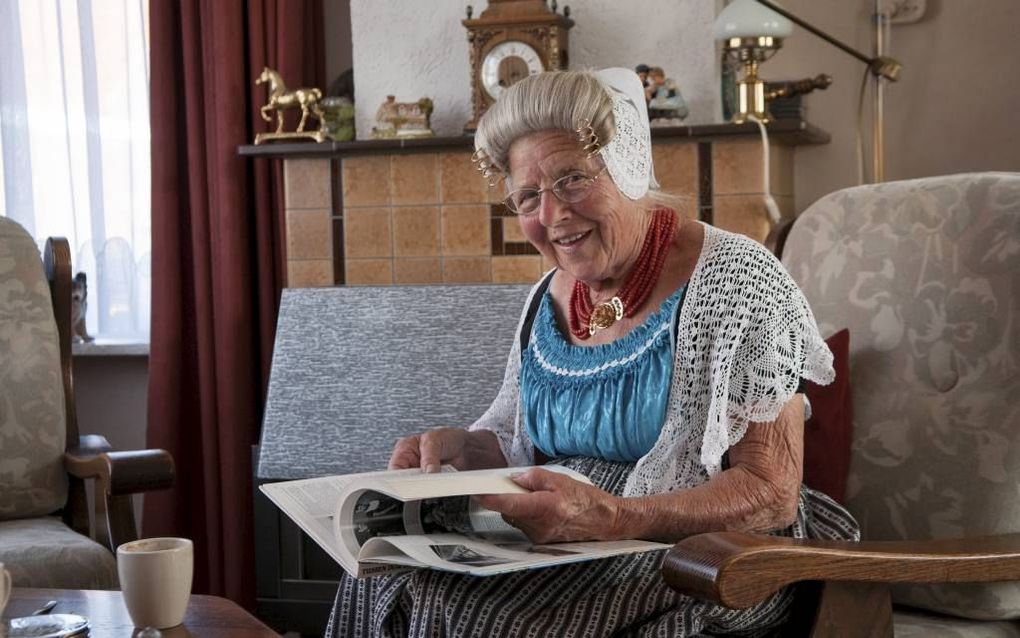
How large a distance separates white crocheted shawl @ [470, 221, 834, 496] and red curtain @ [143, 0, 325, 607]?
2.22m

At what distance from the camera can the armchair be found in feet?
7.68

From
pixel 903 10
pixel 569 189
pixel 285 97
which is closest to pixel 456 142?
pixel 285 97

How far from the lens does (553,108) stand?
1.68m

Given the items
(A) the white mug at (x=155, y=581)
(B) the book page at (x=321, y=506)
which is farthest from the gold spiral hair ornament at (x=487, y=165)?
(A) the white mug at (x=155, y=581)

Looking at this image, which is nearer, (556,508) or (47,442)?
(556,508)

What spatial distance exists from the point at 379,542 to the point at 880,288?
2.66ft

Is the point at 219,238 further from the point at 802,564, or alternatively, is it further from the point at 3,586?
the point at 802,564

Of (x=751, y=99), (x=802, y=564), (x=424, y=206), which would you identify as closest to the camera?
(x=802, y=564)

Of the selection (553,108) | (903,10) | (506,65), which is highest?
(903,10)

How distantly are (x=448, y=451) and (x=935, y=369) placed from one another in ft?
2.18

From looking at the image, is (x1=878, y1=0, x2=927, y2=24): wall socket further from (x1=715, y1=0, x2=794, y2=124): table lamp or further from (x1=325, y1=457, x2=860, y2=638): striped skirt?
(x1=325, y1=457, x2=860, y2=638): striped skirt

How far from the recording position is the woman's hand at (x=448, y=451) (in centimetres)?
177

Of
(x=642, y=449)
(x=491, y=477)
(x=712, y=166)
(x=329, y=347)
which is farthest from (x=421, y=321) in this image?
(x=491, y=477)

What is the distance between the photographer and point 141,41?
379 centimetres
